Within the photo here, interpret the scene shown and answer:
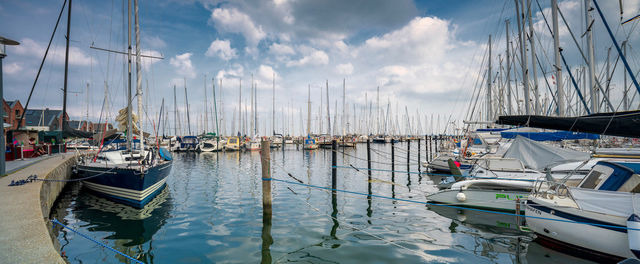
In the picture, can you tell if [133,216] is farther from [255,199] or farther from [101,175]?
[255,199]

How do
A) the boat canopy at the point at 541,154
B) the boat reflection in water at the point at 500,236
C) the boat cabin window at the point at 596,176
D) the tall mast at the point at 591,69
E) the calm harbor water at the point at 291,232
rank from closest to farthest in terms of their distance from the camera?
the boat reflection in water at the point at 500,236 → the calm harbor water at the point at 291,232 → the boat cabin window at the point at 596,176 → the boat canopy at the point at 541,154 → the tall mast at the point at 591,69

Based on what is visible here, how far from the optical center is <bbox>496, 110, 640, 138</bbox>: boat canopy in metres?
7.88

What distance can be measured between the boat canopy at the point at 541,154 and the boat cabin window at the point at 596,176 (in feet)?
7.60

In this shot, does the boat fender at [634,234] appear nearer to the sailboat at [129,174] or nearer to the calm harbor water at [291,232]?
the calm harbor water at [291,232]

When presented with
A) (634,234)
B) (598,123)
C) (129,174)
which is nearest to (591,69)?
(598,123)

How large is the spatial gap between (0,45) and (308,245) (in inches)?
582

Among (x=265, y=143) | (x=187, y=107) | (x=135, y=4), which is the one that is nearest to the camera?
(x=265, y=143)

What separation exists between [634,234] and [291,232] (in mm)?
8402

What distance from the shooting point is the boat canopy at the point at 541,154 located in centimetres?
1044

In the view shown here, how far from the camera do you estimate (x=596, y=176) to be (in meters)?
8.09

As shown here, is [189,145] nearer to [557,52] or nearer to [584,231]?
[557,52]

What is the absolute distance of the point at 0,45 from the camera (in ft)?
37.6

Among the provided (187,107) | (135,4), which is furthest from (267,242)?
(187,107)

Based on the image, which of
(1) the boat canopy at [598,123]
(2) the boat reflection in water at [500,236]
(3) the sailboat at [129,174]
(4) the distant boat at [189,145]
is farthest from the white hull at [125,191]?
(4) the distant boat at [189,145]
